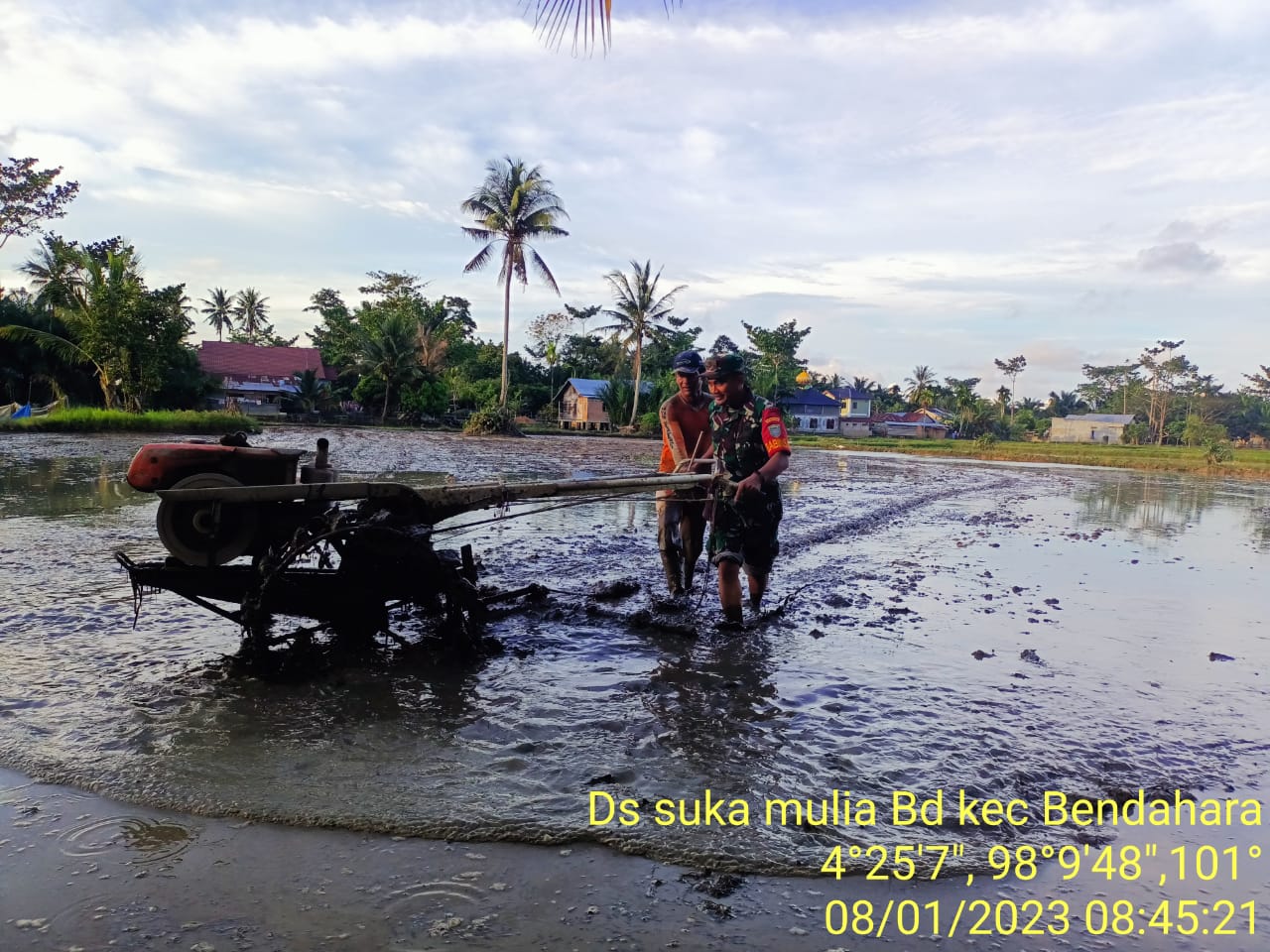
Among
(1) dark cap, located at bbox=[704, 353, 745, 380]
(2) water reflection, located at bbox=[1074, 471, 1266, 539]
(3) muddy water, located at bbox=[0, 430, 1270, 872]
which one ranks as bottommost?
(3) muddy water, located at bbox=[0, 430, 1270, 872]

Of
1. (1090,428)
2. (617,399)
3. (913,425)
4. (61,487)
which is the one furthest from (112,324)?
(1090,428)

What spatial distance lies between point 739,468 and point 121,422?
28.0 m

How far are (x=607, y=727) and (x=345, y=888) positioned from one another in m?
1.46

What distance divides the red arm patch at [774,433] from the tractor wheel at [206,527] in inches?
117

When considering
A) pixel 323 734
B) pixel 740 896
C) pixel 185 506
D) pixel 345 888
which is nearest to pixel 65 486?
pixel 185 506

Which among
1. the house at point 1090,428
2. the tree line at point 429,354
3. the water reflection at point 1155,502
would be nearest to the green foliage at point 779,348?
the tree line at point 429,354

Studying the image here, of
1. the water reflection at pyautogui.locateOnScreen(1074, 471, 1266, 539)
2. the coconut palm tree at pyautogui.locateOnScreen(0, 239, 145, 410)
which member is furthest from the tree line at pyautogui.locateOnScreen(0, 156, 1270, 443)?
the water reflection at pyautogui.locateOnScreen(1074, 471, 1266, 539)

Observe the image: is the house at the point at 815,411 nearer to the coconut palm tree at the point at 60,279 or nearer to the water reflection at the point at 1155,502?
the water reflection at the point at 1155,502

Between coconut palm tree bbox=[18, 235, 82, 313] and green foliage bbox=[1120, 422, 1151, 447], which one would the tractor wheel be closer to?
coconut palm tree bbox=[18, 235, 82, 313]

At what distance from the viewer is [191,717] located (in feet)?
12.0

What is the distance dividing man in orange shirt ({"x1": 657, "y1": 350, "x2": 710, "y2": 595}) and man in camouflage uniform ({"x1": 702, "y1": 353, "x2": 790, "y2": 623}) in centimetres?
56

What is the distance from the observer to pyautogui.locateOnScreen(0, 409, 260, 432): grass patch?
992 inches

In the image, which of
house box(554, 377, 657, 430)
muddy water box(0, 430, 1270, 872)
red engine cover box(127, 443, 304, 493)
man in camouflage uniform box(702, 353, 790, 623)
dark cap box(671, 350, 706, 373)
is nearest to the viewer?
muddy water box(0, 430, 1270, 872)

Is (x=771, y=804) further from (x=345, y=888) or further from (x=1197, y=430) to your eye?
(x=1197, y=430)
